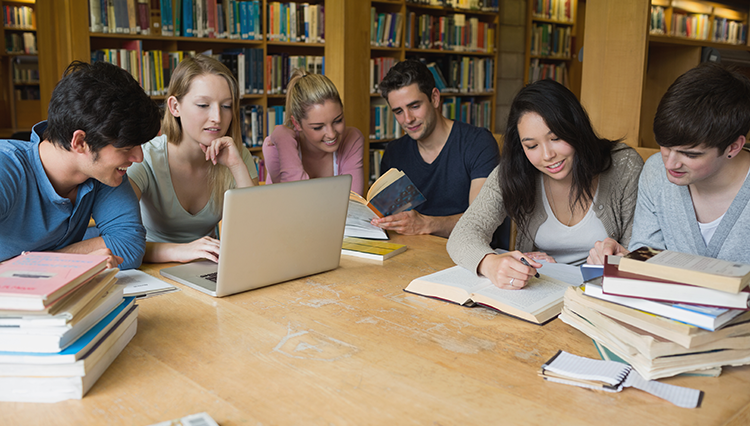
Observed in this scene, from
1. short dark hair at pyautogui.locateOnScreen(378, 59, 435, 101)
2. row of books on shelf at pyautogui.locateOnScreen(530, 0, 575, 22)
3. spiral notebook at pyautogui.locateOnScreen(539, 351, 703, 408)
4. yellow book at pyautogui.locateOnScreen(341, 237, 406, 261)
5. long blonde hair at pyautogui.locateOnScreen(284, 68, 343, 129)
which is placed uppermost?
row of books on shelf at pyautogui.locateOnScreen(530, 0, 575, 22)

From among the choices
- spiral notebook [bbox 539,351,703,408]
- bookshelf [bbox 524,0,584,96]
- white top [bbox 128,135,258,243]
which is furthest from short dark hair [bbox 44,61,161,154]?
bookshelf [bbox 524,0,584,96]

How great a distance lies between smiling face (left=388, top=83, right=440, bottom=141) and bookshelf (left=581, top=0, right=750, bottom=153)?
0.72 metres

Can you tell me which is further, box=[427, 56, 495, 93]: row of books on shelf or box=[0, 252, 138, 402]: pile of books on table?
box=[427, 56, 495, 93]: row of books on shelf

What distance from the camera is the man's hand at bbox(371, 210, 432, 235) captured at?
6.04 ft

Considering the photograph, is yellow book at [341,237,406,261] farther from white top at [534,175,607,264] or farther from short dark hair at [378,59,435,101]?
short dark hair at [378,59,435,101]

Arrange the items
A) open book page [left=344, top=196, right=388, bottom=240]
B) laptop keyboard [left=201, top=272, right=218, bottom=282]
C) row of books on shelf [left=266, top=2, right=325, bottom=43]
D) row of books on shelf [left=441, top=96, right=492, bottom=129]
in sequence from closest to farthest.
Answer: laptop keyboard [left=201, top=272, right=218, bottom=282]
open book page [left=344, top=196, right=388, bottom=240]
row of books on shelf [left=266, top=2, right=325, bottom=43]
row of books on shelf [left=441, top=96, right=492, bottom=129]

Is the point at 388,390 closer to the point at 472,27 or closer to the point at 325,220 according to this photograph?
the point at 325,220

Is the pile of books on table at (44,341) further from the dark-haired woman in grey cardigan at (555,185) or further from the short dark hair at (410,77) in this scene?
the short dark hair at (410,77)

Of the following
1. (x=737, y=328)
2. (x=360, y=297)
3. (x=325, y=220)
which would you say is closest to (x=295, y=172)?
(x=325, y=220)

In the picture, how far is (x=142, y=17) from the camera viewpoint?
3.46 meters

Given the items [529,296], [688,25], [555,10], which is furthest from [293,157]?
[688,25]

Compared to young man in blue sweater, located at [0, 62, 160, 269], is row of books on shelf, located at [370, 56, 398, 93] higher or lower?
higher

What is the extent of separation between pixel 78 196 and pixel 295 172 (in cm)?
107

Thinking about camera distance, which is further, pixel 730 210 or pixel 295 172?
pixel 295 172
